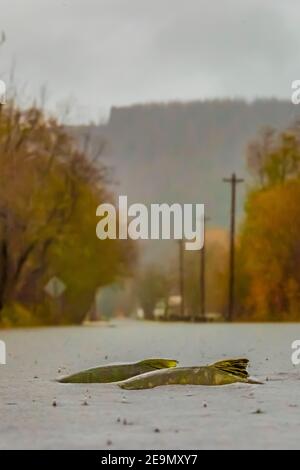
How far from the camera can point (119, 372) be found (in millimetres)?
11938

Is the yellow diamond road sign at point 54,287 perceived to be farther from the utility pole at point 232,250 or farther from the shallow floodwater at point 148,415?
the shallow floodwater at point 148,415

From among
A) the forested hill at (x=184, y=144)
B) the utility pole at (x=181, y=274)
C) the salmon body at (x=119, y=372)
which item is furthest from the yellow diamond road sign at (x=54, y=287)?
the salmon body at (x=119, y=372)

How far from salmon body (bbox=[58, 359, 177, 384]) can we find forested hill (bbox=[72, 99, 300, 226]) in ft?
126

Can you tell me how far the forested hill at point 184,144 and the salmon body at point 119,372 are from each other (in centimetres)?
3830

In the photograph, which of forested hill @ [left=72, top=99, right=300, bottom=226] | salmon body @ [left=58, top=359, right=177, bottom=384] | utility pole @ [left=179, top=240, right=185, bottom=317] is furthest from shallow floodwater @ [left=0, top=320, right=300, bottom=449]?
utility pole @ [left=179, top=240, right=185, bottom=317]

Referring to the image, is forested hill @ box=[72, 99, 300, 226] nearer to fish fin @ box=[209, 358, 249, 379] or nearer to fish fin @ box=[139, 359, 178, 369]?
fish fin @ box=[139, 359, 178, 369]

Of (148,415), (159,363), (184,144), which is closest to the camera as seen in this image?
(148,415)

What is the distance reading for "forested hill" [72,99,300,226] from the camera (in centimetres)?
6056

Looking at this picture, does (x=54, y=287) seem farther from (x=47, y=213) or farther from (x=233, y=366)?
(x=233, y=366)

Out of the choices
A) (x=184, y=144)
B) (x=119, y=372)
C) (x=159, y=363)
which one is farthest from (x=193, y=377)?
(x=184, y=144)

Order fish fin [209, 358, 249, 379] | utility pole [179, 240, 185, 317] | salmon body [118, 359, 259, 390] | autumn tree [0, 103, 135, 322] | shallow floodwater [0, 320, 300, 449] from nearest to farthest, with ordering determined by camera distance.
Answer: shallow floodwater [0, 320, 300, 449] < salmon body [118, 359, 259, 390] < fish fin [209, 358, 249, 379] < autumn tree [0, 103, 135, 322] < utility pole [179, 240, 185, 317]

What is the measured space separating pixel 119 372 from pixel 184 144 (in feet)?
226

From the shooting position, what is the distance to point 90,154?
166 feet

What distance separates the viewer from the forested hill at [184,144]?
6056 cm
